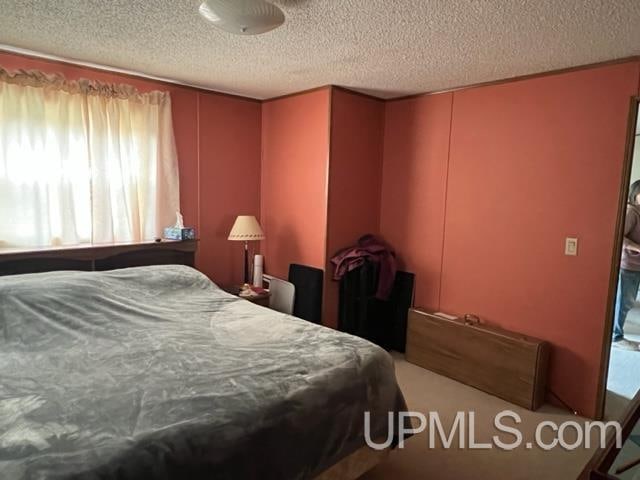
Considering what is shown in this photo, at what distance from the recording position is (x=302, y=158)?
366 centimetres

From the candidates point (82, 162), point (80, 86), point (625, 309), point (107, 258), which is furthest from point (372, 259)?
point (625, 309)

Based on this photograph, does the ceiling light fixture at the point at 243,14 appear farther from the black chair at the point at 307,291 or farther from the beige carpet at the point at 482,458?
the beige carpet at the point at 482,458

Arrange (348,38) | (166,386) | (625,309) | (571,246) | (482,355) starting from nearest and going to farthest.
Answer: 1. (166,386)
2. (348,38)
3. (571,246)
4. (482,355)
5. (625,309)

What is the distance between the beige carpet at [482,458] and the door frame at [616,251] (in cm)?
29

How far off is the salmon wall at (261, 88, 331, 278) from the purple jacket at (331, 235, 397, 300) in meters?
0.17

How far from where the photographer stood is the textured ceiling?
1939mm

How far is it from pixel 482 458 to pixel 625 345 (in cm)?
275

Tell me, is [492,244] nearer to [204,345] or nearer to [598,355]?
[598,355]

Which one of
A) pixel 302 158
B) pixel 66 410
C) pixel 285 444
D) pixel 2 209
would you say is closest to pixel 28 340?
pixel 66 410

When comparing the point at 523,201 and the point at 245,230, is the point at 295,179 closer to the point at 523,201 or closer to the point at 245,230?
the point at 245,230

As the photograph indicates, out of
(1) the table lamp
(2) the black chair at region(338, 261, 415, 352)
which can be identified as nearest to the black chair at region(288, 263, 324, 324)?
(2) the black chair at region(338, 261, 415, 352)

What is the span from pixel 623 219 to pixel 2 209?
3.86 metres

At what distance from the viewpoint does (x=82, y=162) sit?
2984 mm

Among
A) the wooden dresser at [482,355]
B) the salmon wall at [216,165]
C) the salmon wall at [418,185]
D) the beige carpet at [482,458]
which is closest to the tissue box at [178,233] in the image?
the salmon wall at [216,165]
